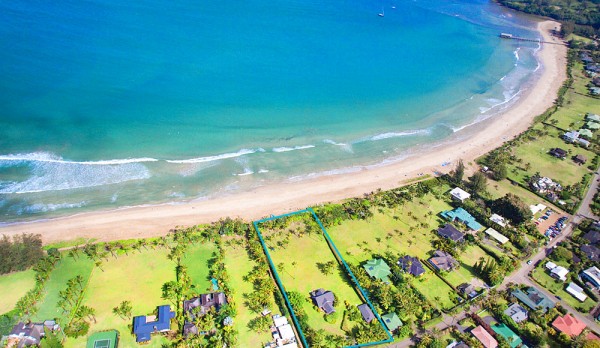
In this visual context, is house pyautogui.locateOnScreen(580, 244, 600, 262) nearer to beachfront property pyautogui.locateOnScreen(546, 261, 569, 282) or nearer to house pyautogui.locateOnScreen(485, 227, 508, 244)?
beachfront property pyautogui.locateOnScreen(546, 261, 569, 282)

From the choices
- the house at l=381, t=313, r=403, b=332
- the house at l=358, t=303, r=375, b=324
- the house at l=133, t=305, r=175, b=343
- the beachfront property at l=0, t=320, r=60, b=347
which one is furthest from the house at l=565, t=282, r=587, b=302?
the beachfront property at l=0, t=320, r=60, b=347

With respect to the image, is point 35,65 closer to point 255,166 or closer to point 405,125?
point 255,166

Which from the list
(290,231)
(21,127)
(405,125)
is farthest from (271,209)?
(21,127)

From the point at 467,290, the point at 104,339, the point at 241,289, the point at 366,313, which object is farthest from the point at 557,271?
the point at 104,339

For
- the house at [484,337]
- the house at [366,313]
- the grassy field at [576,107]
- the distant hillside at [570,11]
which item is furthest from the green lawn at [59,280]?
the distant hillside at [570,11]

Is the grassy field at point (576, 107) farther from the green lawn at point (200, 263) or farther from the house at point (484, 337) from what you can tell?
the green lawn at point (200, 263)
